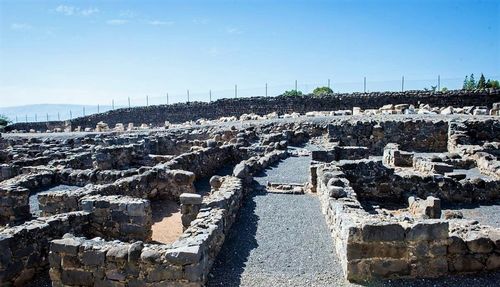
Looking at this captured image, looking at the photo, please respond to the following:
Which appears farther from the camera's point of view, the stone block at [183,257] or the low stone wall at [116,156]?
the low stone wall at [116,156]

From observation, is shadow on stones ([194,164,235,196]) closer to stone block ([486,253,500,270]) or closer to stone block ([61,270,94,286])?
stone block ([61,270,94,286])

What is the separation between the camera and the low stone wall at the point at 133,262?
22.7 ft

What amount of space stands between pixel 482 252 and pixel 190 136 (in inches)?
1026

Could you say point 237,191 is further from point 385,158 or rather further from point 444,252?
point 385,158

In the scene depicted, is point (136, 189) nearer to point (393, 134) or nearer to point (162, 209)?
point (162, 209)

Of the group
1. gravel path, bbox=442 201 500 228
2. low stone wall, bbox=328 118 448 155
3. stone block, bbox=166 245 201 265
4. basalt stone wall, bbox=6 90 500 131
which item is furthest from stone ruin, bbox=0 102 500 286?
basalt stone wall, bbox=6 90 500 131

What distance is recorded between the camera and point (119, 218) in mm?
10648

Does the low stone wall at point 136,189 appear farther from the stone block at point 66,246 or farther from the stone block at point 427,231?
the stone block at point 427,231

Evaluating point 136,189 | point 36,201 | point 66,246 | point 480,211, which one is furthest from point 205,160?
point 66,246

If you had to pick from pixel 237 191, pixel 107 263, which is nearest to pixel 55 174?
pixel 237 191

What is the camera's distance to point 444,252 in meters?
7.48

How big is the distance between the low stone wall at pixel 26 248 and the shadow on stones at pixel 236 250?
4044 millimetres

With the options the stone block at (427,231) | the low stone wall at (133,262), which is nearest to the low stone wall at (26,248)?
the low stone wall at (133,262)

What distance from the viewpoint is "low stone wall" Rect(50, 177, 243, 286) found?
6.91 meters
